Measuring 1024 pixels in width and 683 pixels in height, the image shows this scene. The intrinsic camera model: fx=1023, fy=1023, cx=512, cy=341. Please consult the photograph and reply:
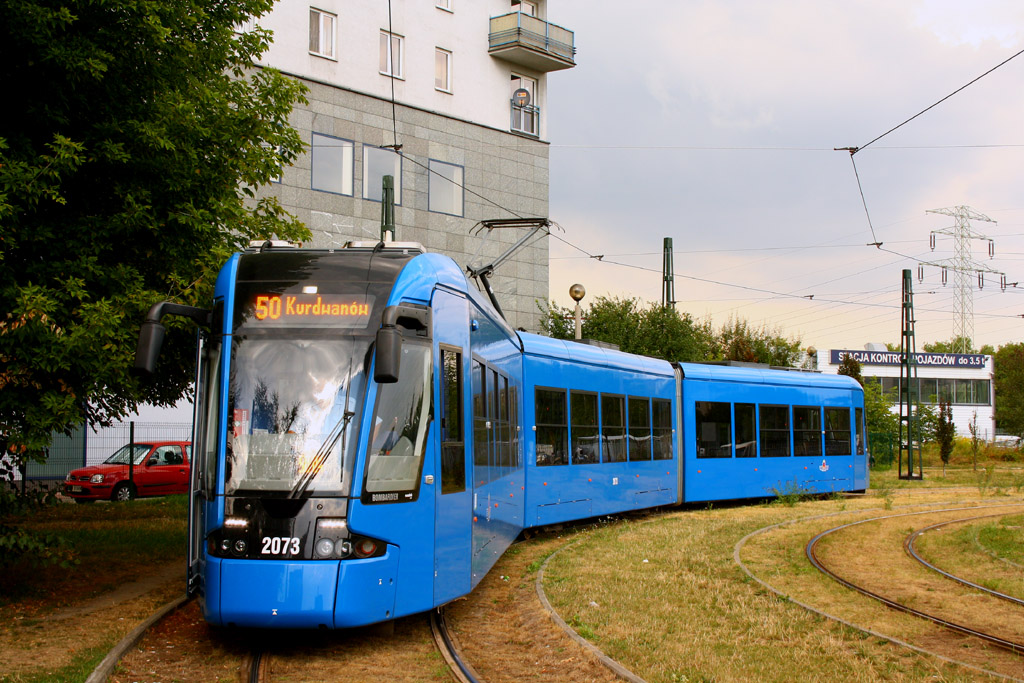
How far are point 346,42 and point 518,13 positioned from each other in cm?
684

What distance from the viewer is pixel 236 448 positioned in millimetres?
7848

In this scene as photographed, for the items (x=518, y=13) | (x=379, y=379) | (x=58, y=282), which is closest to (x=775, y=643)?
(x=379, y=379)

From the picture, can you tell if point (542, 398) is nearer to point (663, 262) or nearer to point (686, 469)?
point (686, 469)

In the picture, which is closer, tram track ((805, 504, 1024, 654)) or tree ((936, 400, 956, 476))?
tram track ((805, 504, 1024, 654))

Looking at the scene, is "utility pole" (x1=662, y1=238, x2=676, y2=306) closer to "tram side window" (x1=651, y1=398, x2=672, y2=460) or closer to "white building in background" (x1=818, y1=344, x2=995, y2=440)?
"tram side window" (x1=651, y1=398, x2=672, y2=460)

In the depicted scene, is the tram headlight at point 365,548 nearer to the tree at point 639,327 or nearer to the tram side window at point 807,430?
the tram side window at point 807,430

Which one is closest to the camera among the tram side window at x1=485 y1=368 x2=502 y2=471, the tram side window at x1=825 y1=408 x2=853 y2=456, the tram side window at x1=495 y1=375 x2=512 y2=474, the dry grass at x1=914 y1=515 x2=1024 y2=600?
the tram side window at x1=485 y1=368 x2=502 y2=471

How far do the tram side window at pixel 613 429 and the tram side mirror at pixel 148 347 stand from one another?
1056 centimetres

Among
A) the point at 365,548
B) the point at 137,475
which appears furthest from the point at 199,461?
the point at 137,475

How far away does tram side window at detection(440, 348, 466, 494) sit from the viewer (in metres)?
8.70

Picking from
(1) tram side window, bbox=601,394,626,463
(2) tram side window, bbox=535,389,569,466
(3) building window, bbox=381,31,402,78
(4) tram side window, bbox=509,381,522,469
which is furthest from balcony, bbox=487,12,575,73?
(4) tram side window, bbox=509,381,522,469

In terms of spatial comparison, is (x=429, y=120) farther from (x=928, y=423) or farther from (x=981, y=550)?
(x=928, y=423)

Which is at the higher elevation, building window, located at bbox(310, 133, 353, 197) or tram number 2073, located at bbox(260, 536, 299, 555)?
building window, located at bbox(310, 133, 353, 197)

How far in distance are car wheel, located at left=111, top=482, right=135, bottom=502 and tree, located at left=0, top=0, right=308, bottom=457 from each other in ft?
46.5
